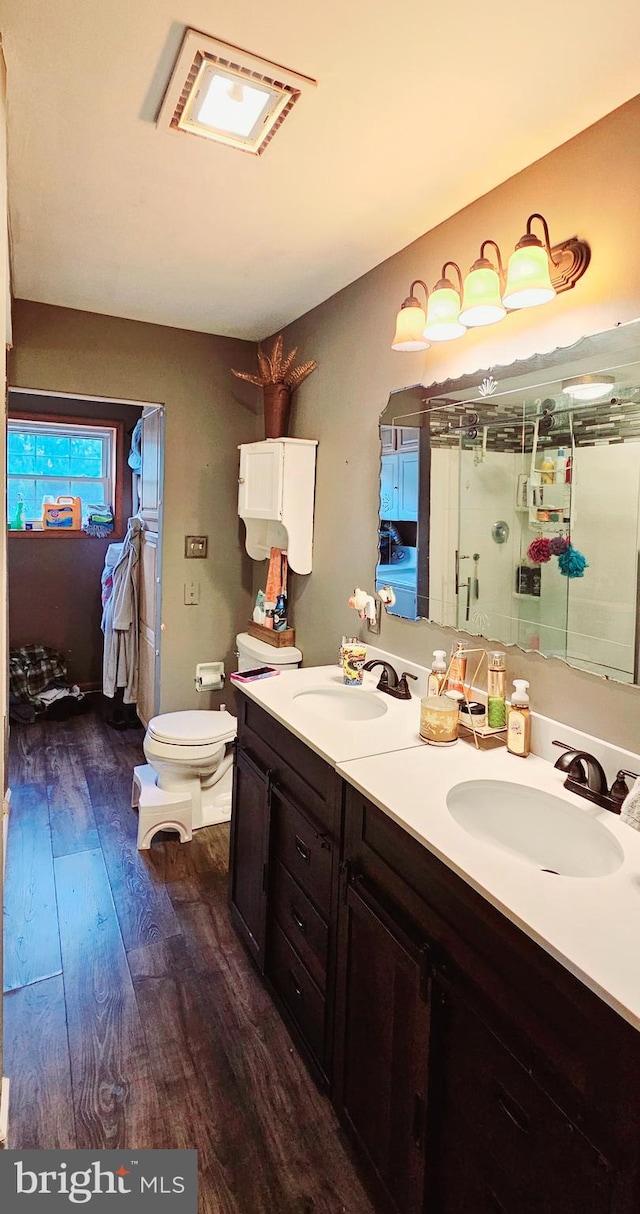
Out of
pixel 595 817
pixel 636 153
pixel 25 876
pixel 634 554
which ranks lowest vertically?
pixel 25 876

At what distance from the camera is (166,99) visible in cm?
140

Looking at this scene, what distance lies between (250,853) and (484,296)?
1.75 meters

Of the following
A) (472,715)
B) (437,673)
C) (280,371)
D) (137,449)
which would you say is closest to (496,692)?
(472,715)

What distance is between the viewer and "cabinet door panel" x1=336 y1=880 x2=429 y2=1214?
44.3 inches

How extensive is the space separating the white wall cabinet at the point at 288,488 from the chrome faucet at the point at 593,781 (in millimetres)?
1634

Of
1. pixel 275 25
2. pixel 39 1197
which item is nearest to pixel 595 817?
pixel 39 1197

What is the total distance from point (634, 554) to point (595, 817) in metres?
0.55

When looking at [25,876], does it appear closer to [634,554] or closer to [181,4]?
[634,554]

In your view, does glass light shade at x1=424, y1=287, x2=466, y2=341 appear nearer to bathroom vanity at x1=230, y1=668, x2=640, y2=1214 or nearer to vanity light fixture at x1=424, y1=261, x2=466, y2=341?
vanity light fixture at x1=424, y1=261, x2=466, y2=341

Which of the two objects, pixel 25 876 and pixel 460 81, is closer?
pixel 460 81

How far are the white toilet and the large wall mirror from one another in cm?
116

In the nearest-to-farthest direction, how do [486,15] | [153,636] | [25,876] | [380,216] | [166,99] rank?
1. [486,15]
2. [166,99]
3. [380,216]
4. [25,876]
5. [153,636]

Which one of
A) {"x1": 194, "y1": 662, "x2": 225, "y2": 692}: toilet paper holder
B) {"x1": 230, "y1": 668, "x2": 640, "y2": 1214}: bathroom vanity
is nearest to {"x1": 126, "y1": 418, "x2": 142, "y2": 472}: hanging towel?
{"x1": 194, "y1": 662, "x2": 225, "y2": 692}: toilet paper holder

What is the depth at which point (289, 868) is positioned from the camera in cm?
171
